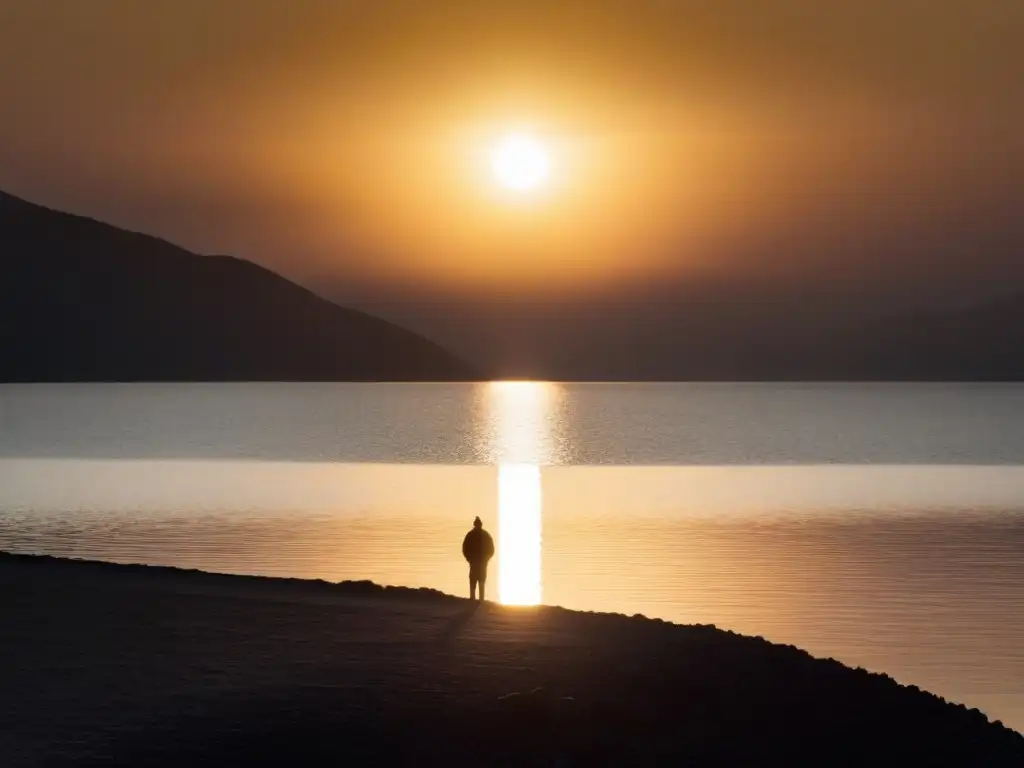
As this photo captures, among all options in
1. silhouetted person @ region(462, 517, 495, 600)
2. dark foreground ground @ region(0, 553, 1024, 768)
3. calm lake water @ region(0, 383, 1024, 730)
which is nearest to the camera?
dark foreground ground @ region(0, 553, 1024, 768)

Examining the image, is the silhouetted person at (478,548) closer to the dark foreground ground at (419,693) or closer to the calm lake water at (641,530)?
the dark foreground ground at (419,693)

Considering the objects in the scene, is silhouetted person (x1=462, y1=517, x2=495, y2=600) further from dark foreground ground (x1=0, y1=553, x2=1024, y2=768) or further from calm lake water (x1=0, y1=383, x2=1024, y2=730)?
calm lake water (x1=0, y1=383, x2=1024, y2=730)

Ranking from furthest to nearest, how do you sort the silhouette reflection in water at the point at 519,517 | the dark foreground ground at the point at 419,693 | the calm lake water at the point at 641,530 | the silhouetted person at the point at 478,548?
the silhouette reflection in water at the point at 519,517 < the calm lake water at the point at 641,530 < the silhouetted person at the point at 478,548 < the dark foreground ground at the point at 419,693

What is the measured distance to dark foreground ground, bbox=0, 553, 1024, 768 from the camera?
17.0 meters

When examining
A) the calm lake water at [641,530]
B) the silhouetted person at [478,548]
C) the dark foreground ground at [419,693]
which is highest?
the calm lake water at [641,530]

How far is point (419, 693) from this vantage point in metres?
19.1

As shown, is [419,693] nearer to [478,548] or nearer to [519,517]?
[478,548]

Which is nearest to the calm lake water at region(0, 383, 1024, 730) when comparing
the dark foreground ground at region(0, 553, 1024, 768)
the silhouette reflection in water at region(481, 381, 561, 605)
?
the silhouette reflection in water at region(481, 381, 561, 605)

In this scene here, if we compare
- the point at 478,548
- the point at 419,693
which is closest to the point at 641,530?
the point at 478,548

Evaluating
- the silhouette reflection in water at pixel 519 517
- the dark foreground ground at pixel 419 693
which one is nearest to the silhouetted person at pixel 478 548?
the dark foreground ground at pixel 419 693

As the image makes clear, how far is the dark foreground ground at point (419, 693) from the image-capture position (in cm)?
1697

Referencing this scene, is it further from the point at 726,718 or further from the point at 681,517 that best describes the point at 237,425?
the point at 726,718

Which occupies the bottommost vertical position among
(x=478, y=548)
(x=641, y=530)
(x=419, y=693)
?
(x=419, y=693)

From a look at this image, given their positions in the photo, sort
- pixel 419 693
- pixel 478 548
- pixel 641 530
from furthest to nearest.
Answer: pixel 641 530 → pixel 478 548 → pixel 419 693
